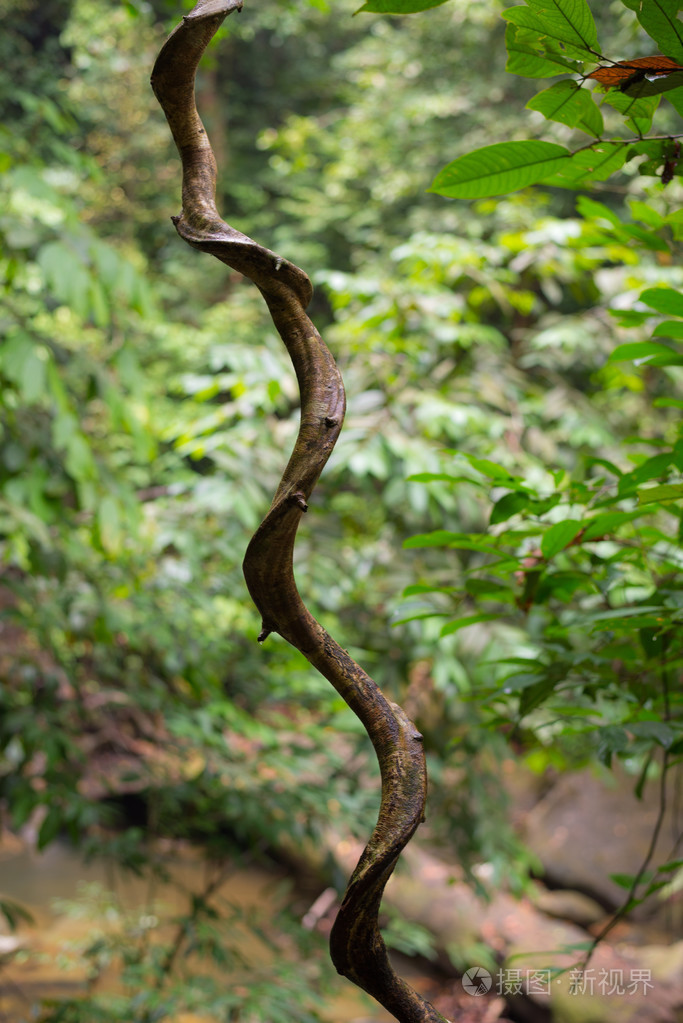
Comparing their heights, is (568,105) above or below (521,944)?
above

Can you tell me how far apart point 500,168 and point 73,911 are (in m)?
1.70

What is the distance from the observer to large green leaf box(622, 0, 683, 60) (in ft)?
0.90

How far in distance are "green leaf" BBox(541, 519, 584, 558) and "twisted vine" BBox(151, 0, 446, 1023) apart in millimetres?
187

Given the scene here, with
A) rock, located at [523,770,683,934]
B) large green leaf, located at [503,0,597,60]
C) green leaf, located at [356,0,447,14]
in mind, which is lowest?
rock, located at [523,770,683,934]

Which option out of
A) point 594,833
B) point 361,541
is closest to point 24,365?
point 361,541

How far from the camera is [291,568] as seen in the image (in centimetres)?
27

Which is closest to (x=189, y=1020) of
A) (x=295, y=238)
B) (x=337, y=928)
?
(x=337, y=928)

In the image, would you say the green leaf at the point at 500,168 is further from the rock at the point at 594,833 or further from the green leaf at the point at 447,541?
the rock at the point at 594,833

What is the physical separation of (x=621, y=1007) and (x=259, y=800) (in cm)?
142

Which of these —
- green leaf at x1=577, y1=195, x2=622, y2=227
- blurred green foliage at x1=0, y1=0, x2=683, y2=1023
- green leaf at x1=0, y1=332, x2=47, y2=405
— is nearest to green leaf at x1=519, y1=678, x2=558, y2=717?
blurred green foliage at x1=0, y1=0, x2=683, y2=1023

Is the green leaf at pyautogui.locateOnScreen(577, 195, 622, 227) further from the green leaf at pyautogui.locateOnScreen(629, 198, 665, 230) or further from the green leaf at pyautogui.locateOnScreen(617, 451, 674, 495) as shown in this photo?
the green leaf at pyautogui.locateOnScreen(617, 451, 674, 495)

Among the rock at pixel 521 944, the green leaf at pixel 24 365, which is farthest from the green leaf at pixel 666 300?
the rock at pixel 521 944

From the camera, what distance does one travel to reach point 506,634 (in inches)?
45.3

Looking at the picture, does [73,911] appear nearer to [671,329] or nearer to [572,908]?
[671,329]
